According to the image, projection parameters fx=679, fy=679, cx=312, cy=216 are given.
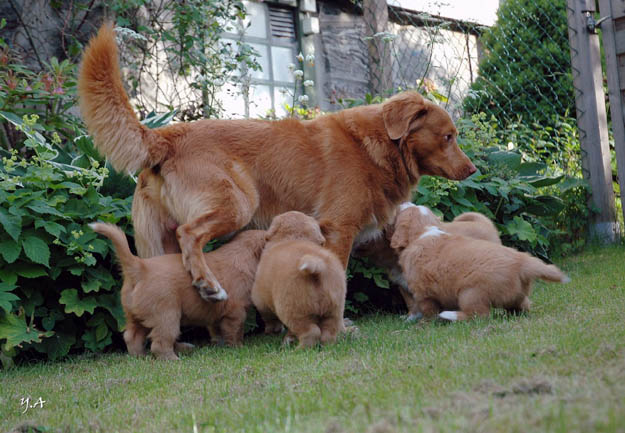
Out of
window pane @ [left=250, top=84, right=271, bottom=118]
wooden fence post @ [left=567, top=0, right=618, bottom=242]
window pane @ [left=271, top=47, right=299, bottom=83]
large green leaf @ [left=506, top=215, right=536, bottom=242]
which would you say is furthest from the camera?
window pane @ [left=271, top=47, right=299, bottom=83]

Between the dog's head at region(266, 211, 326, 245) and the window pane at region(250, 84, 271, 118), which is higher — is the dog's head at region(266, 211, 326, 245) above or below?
below

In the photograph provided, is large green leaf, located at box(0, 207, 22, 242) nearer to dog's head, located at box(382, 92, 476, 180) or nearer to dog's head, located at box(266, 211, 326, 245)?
dog's head, located at box(266, 211, 326, 245)

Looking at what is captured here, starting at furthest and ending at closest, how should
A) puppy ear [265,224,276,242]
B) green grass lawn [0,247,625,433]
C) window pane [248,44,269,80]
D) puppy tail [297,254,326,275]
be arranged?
window pane [248,44,269,80], puppy ear [265,224,276,242], puppy tail [297,254,326,275], green grass lawn [0,247,625,433]

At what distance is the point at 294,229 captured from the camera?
12.7 ft

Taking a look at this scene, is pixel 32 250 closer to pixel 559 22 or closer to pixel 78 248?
pixel 78 248

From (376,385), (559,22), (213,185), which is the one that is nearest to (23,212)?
(213,185)

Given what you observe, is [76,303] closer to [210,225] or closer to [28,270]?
[28,270]

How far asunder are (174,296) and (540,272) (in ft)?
6.15

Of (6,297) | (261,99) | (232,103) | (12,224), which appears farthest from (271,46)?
(6,297)

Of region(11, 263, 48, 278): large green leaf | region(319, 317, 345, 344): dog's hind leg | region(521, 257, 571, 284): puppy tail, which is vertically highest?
region(11, 263, 48, 278): large green leaf

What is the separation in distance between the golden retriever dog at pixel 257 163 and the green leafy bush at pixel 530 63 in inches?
164

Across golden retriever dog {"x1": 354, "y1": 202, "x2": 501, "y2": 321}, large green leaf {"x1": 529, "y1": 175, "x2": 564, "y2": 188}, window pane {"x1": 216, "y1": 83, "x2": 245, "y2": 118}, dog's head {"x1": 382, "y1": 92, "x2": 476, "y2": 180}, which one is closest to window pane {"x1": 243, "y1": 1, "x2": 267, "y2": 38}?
window pane {"x1": 216, "y1": 83, "x2": 245, "y2": 118}

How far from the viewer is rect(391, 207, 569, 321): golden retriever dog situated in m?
3.51
